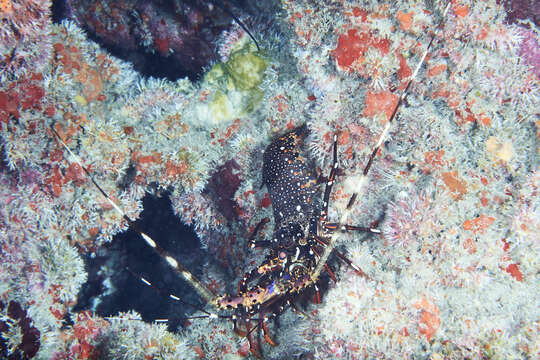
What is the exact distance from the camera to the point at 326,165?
3.16 m

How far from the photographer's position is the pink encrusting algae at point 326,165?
238 cm

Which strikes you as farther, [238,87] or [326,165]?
[238,87]

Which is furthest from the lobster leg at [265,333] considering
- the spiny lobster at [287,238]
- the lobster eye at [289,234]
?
the lobster eye at [289,234]

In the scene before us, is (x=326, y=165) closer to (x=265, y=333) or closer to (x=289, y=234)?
(x=289, y=234)

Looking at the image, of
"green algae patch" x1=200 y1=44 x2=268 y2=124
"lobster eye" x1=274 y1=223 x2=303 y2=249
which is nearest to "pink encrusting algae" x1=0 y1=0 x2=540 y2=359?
"green algae patch" x1=200 y1=44 x2=268 y2=124

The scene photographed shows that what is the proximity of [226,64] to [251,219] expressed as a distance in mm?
2044

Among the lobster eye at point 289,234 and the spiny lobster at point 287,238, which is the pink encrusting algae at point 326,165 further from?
the lobster eye at point 289,234

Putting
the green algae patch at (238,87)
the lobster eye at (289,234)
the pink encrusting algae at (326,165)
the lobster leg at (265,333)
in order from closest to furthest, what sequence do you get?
the pink encrusting algae at (326,165), the lobster leg at (265,333), the lobster eye at (289,234), the green algae patch at (238,87)

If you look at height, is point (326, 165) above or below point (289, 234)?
above

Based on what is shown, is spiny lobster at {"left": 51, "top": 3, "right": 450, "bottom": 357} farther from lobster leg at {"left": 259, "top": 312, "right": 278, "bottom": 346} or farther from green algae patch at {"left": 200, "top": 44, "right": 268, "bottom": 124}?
green algae patch at {"left": 200, "top": 44, "right": 268, "bottom": 124}

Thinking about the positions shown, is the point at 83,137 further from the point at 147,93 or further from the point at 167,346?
the point at 167,346

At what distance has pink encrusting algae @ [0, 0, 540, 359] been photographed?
7.80ft

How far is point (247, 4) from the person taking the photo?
3838 millimetres

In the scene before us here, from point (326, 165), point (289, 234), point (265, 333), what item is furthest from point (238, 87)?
point (265, 333)
